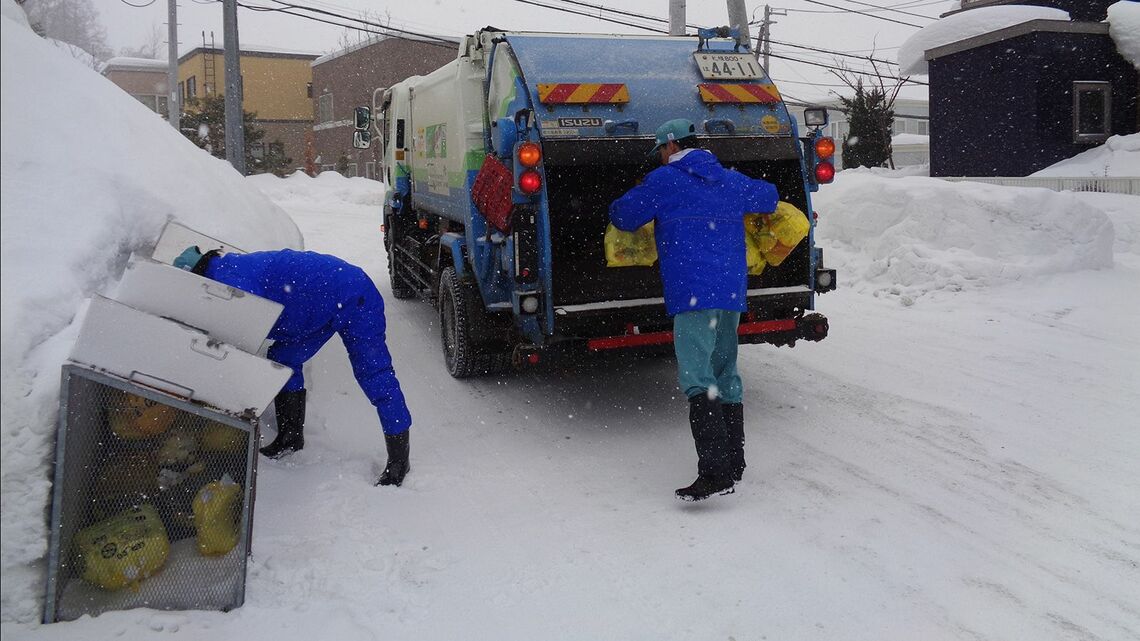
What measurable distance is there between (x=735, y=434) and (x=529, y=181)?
1887mm

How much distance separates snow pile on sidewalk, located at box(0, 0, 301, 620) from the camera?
3.02 meters

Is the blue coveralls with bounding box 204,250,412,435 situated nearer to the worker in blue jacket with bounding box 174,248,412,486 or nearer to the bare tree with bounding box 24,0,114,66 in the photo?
the worker in blue jacket with bounding box 174,248,412,486

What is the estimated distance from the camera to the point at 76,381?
3.05 metres

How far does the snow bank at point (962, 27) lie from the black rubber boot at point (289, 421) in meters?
16.7

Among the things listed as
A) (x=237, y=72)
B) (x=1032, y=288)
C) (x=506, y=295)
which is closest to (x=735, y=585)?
(x=506, y=295)

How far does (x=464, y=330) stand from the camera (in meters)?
6.41

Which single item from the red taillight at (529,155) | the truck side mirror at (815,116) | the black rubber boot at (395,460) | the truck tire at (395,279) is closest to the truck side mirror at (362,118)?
the truck tire at (395,279)

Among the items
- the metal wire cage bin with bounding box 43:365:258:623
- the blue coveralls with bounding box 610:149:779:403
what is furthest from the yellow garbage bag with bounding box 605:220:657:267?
the metal wire cage bin with bounding box 43:365:258:623

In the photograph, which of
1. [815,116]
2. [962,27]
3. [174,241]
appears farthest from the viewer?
[962,27]

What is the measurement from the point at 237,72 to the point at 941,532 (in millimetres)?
16323

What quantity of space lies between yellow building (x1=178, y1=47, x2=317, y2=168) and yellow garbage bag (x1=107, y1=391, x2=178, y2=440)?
44.2m

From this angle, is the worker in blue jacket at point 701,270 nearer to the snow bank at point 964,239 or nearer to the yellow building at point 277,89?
the snow bank at point 964,239

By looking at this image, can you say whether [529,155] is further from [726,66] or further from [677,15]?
[677,15]

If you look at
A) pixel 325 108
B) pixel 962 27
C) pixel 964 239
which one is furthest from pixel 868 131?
pixel 325 108
